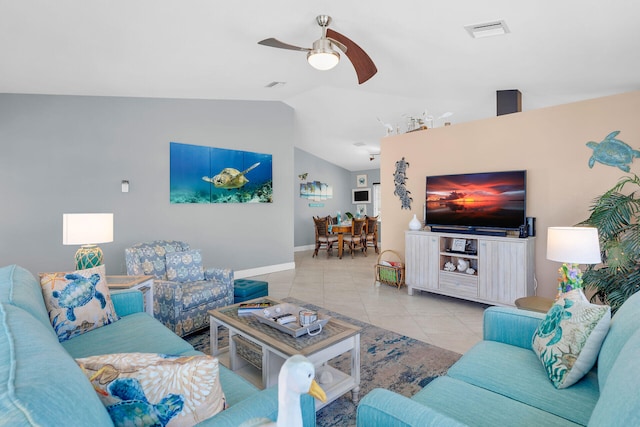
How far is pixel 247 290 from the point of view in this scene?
3668mm

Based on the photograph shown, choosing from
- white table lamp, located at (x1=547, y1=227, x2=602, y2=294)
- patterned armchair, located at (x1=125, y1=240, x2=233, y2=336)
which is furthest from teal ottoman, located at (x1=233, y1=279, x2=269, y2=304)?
white table lamp, located at (x1=547, y1=227, x2=602, y2=294)

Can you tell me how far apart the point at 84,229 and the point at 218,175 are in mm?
2574

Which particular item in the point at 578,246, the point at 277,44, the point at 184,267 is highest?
the point at 277,44

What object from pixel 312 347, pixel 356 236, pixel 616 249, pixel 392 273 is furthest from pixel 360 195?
pixel 312 347

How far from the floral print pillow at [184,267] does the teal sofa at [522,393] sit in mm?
2754

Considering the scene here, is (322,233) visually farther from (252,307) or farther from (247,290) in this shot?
(252,307)

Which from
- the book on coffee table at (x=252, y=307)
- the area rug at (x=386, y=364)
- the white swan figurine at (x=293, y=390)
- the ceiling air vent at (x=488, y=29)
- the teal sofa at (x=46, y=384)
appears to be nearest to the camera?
the teal sofa at (x=46, y=384)

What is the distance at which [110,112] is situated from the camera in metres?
4.23

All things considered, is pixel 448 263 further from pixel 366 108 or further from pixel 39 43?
pixel 39 43

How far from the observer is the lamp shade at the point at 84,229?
2.65 metres

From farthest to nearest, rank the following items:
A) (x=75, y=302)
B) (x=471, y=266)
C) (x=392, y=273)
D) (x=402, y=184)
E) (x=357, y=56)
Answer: (x=402, y=184)
(x=392, y=273)
(x=471, y=266)
(x=357, y=56)
(x=75, y=302)

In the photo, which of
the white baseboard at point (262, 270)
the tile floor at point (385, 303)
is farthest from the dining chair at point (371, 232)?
the white baseboard at point (262, 270)

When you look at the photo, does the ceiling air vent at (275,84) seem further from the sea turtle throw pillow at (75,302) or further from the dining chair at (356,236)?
the dining chair at (356,236)

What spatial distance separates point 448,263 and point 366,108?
2877 mm
